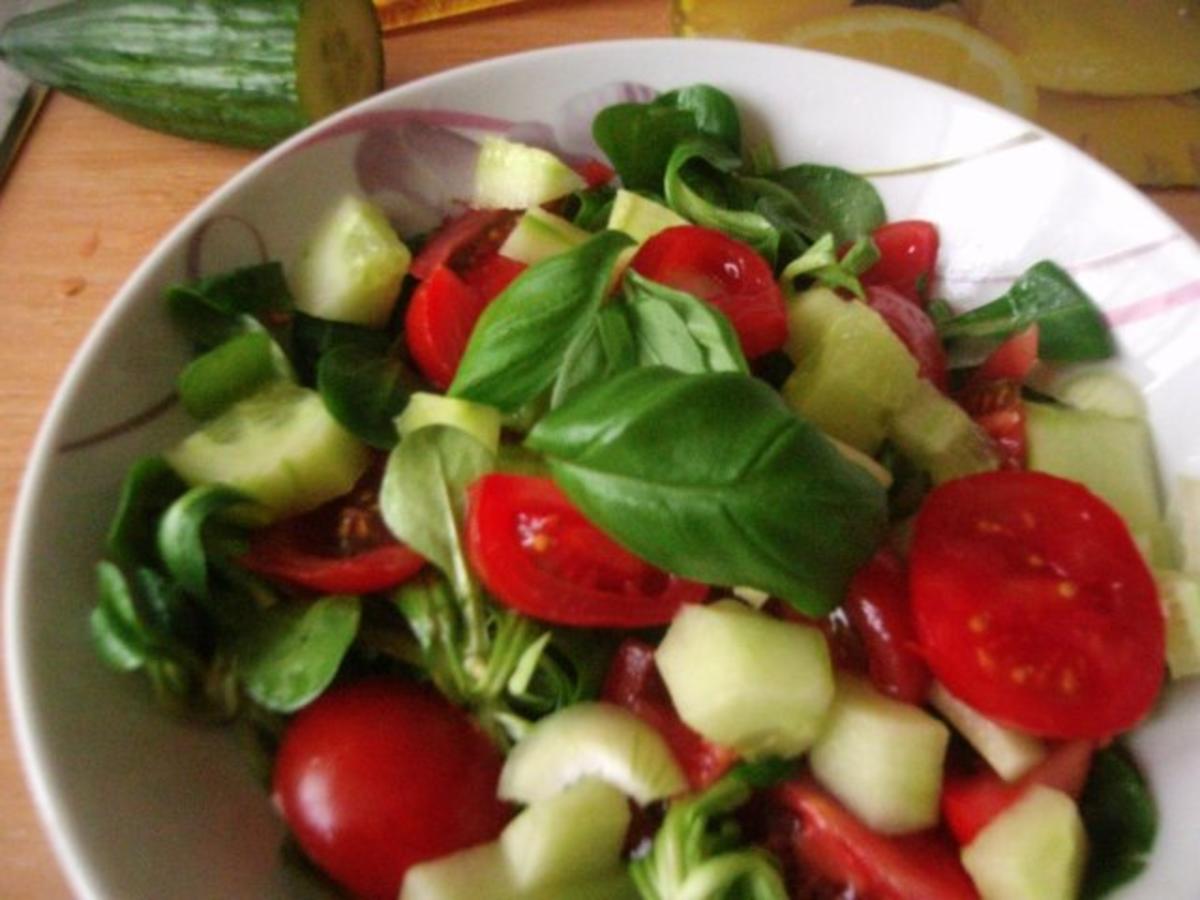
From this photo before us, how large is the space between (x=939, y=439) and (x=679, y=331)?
0.83 feet

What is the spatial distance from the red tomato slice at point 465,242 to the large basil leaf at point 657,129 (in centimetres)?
12

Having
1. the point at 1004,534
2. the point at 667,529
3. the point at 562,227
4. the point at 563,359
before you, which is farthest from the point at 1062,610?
the point at 562,227

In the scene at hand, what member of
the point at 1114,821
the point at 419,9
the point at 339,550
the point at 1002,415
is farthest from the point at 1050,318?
the point at 419,9

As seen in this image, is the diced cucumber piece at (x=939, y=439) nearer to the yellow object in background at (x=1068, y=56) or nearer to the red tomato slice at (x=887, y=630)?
the red tomato slice at (x=887, y=630)

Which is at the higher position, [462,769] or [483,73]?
[483,73]

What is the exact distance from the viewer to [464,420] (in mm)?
906

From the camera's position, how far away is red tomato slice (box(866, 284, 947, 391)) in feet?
3.41

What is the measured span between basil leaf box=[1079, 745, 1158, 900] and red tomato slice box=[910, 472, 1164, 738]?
0.21 ft

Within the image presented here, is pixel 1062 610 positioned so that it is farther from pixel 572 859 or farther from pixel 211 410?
pixel 211 410

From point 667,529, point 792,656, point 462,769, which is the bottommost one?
point 462,769

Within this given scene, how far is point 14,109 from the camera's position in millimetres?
1518

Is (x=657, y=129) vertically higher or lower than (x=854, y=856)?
higher

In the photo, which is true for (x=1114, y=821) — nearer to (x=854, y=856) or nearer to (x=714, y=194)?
(x=854, y=856)

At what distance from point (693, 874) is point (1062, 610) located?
313mm
